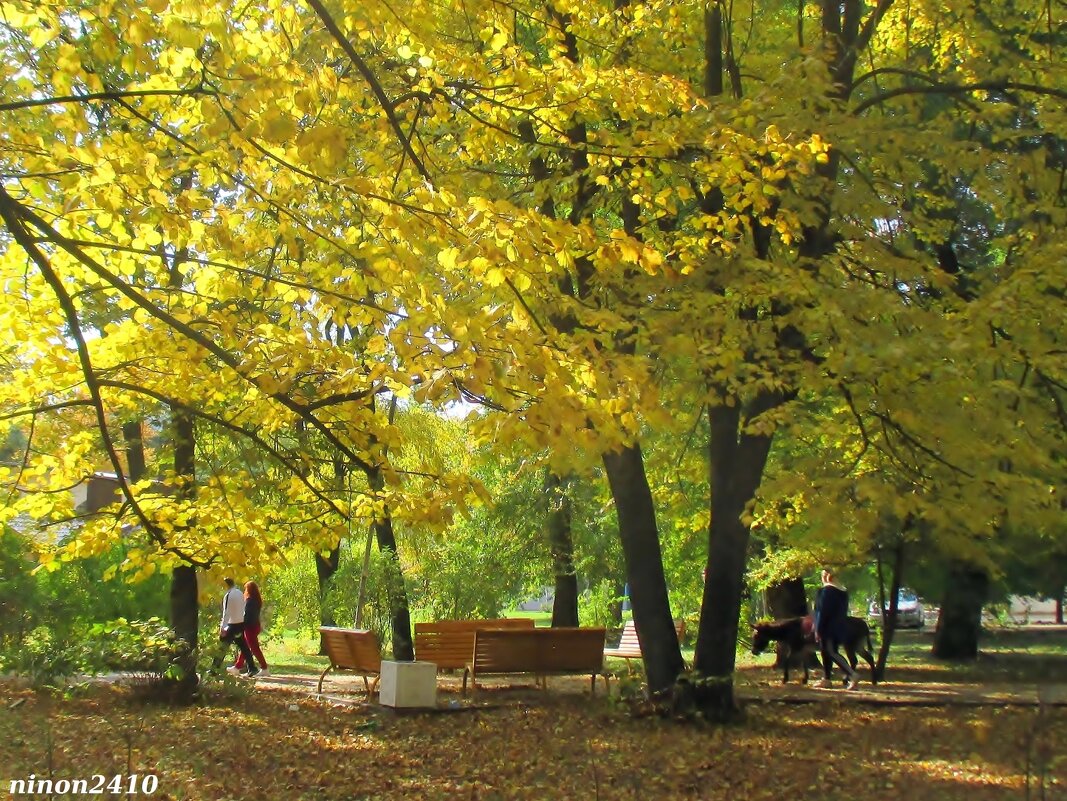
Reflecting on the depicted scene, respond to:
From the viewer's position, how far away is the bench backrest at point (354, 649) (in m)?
12.0

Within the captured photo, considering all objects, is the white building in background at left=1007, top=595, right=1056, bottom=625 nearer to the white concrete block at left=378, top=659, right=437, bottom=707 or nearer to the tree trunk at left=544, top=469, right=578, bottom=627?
the white concrete block at left=378, top=659, right=437, bottom=707

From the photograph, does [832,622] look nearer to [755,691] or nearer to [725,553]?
[755,691]

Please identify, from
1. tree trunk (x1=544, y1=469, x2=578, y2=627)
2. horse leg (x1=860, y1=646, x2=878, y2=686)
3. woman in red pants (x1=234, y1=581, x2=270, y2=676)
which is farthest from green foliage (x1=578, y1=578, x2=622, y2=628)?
horse leg (x1=860, y1=646, x2=878, y2=686)

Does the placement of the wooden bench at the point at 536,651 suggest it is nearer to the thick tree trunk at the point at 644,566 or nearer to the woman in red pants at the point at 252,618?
the thick tree trunk at the point at 644,566

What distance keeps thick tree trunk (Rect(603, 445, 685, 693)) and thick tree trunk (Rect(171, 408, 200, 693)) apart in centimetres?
402

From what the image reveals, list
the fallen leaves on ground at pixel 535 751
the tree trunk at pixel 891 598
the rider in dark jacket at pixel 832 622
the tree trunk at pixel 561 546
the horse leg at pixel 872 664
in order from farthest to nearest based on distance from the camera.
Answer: the tree trunk at pixel 561 546 < the horse leg at pixel 872 664 < the rider in dark jacket at pixel 832 622 < the tree trunk at pixel 891 598 < the fallen leaves on ground at pixel 535 751


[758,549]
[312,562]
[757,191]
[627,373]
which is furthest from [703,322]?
[312,562]

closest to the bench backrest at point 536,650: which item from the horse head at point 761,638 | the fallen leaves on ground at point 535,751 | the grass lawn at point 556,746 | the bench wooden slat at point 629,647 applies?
the grass lawn at point 556,746

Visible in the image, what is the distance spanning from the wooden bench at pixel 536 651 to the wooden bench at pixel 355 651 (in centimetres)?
111

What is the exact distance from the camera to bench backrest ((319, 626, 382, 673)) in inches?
471

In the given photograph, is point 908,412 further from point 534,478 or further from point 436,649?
point 534,478

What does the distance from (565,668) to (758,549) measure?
7300mm

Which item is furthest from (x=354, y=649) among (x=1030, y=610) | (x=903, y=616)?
(x=903, y=616)

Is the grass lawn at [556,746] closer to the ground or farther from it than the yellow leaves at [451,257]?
closer to the ground
